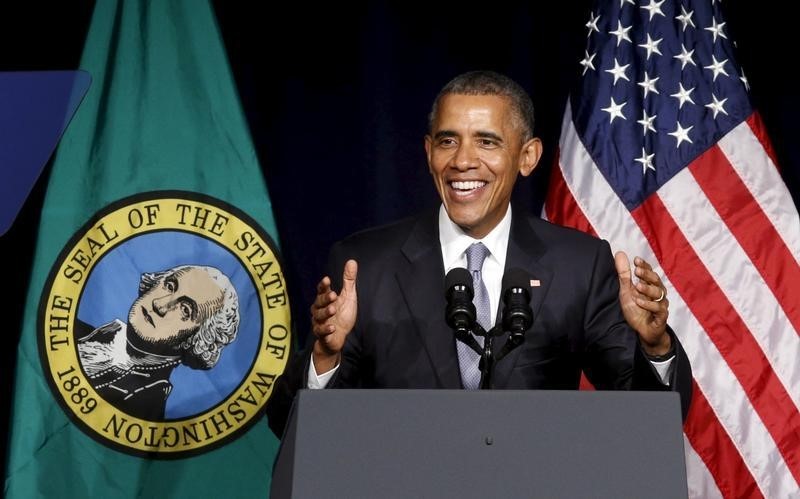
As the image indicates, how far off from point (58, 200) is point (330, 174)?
2.36ft

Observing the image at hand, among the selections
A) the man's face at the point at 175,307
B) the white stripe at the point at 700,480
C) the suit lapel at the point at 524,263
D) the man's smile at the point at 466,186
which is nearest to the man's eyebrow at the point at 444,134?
the man's smile at the point at 466,186

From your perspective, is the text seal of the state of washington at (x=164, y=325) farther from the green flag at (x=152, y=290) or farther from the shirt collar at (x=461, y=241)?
the shirt collar at (x=461, y=241)

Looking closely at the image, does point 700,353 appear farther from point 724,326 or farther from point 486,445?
point 486,445

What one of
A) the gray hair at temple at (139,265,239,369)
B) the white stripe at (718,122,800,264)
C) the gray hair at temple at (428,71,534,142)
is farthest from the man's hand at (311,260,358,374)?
the white stripe at (718,122,800,264)

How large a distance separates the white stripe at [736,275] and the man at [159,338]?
1176 millimetres

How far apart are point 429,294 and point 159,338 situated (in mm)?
911

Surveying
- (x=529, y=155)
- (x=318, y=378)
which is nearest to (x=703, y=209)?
(x=529, y=155)

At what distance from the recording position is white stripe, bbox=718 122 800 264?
110 inches

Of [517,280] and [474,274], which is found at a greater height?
[474,274]

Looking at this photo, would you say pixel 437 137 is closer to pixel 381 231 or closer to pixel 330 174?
pixel 381 231

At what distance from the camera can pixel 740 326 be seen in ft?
9.07

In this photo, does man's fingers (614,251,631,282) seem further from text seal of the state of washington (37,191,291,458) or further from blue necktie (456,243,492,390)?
text seal of the state of washington (37,191,291,458)

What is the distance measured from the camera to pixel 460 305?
1.60m

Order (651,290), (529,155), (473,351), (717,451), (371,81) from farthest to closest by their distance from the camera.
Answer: (371,81), (717,451), (529,155), (473,351), (651,290)
